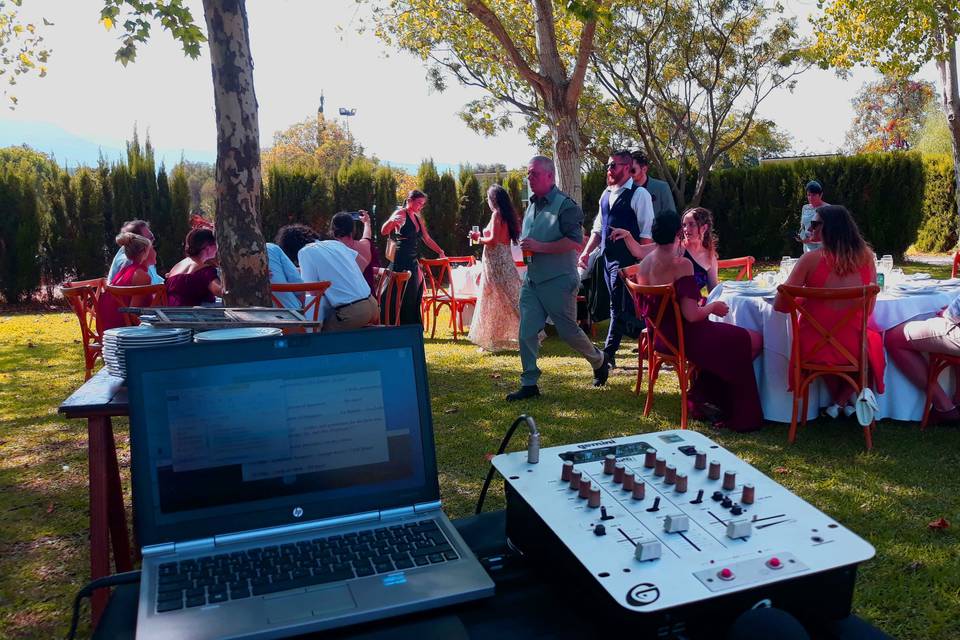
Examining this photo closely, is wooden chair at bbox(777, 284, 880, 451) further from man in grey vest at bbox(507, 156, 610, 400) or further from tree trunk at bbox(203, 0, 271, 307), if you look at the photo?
tree trunk at bbox(203, 0, 271, 307)

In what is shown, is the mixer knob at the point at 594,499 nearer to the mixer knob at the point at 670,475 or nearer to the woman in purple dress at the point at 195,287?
the mixer knob at the point at 670,475

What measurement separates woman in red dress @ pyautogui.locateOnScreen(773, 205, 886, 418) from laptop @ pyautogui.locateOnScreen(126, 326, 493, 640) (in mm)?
3456

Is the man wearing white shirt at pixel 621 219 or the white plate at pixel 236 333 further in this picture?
the man wearing white shirt at pixel 621 219

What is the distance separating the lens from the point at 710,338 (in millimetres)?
4633

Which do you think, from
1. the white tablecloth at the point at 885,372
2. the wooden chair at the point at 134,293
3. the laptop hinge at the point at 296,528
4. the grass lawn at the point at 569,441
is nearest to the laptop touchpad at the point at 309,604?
the laptop hinge at the point at 296,528

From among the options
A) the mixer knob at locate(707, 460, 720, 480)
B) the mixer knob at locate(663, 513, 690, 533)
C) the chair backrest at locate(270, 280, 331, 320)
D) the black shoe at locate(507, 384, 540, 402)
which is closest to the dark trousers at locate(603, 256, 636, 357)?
the black shoe at locate(507, 384, 540, 402)

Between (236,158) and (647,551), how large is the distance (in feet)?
9.85

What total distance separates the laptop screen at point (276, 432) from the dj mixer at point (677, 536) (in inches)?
10.0

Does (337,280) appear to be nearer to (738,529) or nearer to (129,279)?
(129,279)

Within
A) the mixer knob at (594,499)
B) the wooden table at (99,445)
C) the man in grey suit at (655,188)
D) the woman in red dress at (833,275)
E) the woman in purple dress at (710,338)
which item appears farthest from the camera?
the man in grey suit at (655,188)

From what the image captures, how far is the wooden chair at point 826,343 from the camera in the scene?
4152mm

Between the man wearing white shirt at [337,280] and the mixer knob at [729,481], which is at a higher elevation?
the man wearing white shirt at [337,280]

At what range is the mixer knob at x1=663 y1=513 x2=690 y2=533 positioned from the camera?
1286 millimetres

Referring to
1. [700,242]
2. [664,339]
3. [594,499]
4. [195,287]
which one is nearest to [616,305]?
[700,242]
